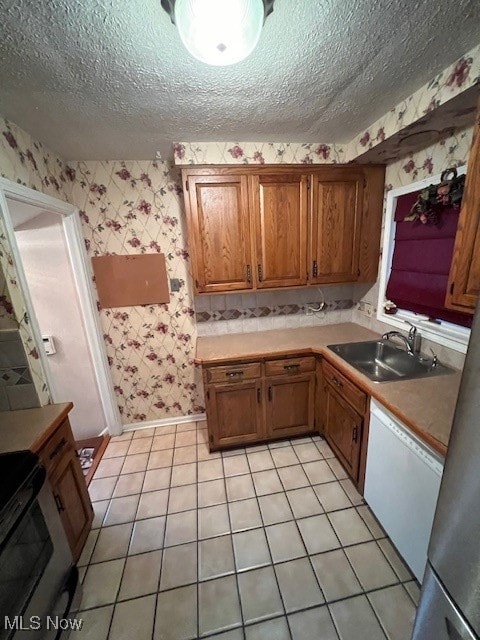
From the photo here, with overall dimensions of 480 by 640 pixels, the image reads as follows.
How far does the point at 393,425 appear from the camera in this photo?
1.32m

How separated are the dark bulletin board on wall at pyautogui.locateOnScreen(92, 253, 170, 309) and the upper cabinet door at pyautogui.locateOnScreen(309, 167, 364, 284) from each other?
1324 mm

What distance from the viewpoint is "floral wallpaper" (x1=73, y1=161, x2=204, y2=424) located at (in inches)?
82.4

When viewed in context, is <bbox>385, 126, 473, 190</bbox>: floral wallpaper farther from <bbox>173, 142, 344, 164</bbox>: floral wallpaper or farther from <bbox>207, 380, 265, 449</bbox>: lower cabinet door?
<bbox>207, 380, 265, 449</bbox>: lower cabinet door

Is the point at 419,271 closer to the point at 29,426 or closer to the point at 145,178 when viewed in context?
the point at 145,178

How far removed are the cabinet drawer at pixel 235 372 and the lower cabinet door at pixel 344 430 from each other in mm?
587

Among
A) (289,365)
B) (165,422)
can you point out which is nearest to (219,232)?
(289,365)

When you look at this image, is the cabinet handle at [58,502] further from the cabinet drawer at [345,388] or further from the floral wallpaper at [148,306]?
the cabinet drawer at [345,388]

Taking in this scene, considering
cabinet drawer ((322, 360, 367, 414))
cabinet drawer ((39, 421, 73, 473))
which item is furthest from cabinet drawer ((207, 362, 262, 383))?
cabinet drawer ((39, 421, 73, 473))

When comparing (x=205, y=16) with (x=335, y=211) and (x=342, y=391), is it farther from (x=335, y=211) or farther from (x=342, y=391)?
(x=342, y=391)

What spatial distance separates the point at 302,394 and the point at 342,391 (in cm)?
44

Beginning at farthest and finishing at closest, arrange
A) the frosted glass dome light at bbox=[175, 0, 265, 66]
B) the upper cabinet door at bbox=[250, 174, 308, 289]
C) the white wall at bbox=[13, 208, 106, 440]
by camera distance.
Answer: the white wall at bbox=[13, 208, 106, 440] < the upper cabinet door at bbox=[250, 174, 308, 289] < the frosted glass dome light at bbox=[175, 0, 265, 66]

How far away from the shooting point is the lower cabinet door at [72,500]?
4.28 feet

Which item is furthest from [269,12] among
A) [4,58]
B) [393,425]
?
[393,425]

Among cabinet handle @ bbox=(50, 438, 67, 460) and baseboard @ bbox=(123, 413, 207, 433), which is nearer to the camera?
cabinet handle @ bbox=(50, 438, 67, 460)
